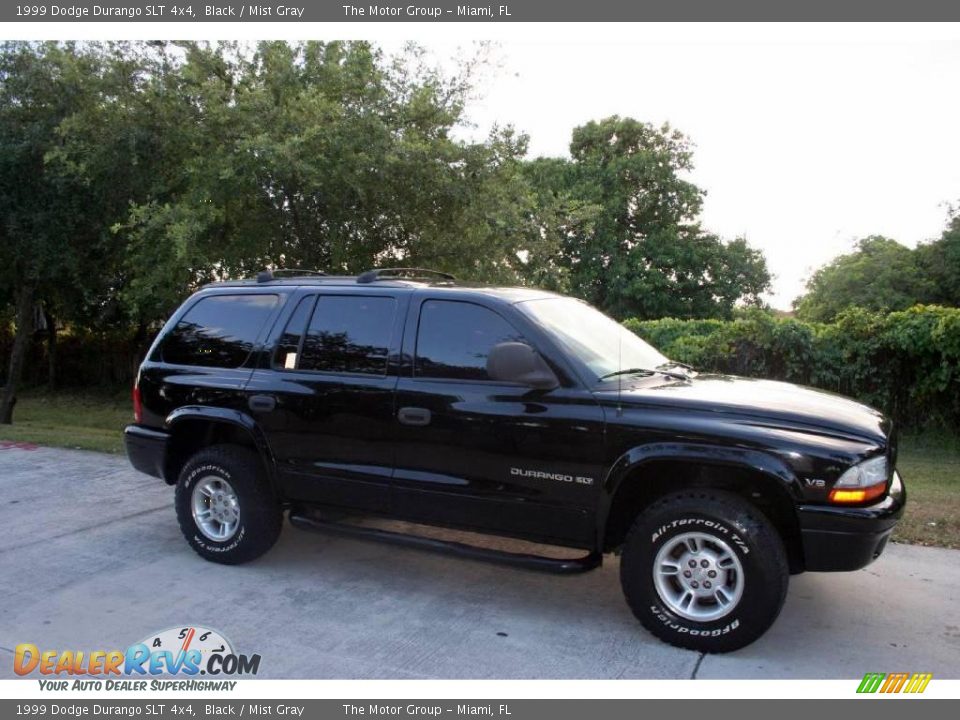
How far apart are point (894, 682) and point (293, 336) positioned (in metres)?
3.89

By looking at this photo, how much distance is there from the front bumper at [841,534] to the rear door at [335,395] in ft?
7.65

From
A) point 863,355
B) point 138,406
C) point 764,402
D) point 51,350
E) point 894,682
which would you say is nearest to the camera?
point 894,682

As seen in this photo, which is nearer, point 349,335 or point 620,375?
point 620,375

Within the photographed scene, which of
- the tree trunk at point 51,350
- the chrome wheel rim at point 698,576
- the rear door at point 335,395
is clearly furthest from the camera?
the tree trunk at point 51,350

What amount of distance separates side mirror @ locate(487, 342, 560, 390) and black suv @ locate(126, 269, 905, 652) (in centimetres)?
1

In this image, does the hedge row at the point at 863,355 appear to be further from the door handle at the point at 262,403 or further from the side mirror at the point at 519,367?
the door handle at the point at 262,403

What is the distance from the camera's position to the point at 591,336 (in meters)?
A: 4.84

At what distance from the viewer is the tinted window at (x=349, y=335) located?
488 cm

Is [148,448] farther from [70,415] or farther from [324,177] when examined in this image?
[70,415]

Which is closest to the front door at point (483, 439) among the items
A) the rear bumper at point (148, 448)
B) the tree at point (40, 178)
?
the rear bumper at point (148, 448)

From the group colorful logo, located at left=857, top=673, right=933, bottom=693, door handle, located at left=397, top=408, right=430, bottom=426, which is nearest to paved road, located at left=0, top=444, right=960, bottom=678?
colorful logo, located at left=857, top=673, right=933, bottom=693

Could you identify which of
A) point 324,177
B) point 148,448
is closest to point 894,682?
point 148,448

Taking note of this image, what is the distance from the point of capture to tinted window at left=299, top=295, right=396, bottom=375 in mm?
4879

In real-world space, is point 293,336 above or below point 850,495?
above
